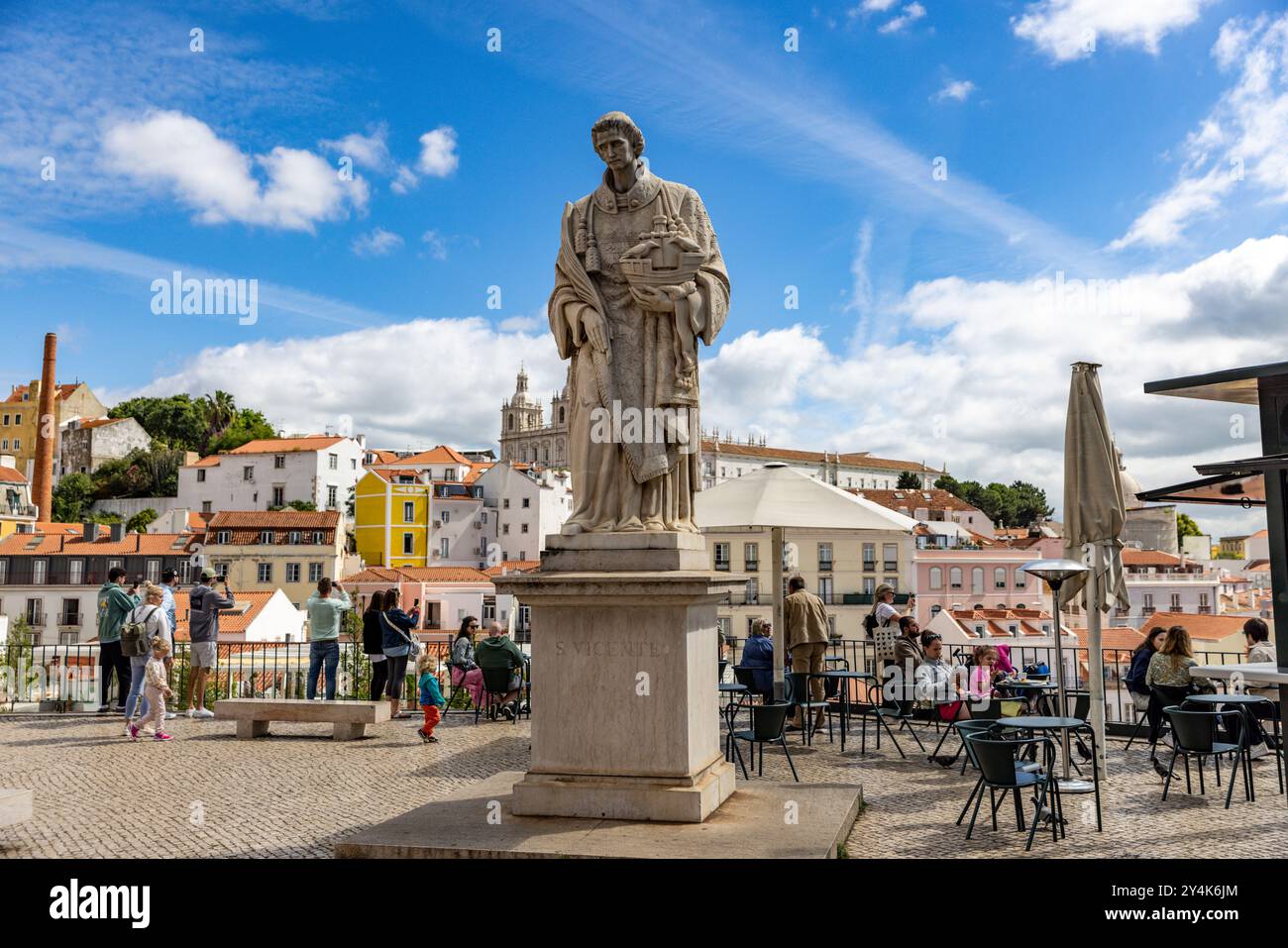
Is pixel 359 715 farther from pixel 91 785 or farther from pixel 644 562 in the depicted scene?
pixel 644 562

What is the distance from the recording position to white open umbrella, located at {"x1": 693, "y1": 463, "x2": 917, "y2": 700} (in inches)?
379

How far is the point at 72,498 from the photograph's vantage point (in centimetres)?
8606

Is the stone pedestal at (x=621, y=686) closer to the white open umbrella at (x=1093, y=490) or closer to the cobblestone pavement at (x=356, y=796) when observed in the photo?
the cobblestone pavement at (x=356, y=796)

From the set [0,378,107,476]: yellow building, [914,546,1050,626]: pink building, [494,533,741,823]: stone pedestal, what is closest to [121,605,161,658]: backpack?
[494,533,741,823]: stone pedestal

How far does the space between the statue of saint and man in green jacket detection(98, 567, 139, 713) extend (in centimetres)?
740

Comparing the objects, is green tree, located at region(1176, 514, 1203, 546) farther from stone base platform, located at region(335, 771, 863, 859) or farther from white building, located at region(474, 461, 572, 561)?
stone base platform, located at region(335, 771, 863, 859)

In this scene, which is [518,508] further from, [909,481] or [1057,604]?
[909,481]

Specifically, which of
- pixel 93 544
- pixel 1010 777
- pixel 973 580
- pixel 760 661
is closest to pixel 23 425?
pixel 93 544

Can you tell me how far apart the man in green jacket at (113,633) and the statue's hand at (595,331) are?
755cm

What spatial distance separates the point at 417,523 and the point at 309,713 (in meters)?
67.4

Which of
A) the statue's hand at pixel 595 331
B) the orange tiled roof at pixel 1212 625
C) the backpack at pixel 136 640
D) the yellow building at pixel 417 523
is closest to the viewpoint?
the statue's hand at pixel 595 331

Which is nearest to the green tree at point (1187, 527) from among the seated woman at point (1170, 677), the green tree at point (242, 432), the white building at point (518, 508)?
the white building at point (518, 508)

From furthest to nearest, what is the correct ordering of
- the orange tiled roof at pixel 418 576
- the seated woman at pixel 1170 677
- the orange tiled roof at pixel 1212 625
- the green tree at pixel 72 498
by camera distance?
the green tree at pixel 72 498 < the orange tiled roof at pixel 418 576 < the orange tiled roof at pixel 1212 625 < the seated woman at pixel 1170 677

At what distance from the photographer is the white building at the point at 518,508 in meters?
77.1
